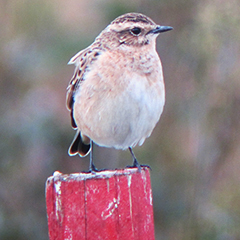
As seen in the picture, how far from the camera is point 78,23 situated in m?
7.36

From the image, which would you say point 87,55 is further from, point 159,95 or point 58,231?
point 58,231

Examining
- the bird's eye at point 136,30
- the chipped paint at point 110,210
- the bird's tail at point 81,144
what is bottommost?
the chipped paint at point 110,210

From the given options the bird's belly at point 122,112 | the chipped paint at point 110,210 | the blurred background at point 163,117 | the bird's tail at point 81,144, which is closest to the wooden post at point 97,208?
the chipped paint at point 110,210

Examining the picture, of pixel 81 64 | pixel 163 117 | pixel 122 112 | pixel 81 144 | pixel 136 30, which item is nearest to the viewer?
pixel 122 112

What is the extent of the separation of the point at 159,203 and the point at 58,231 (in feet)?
11.4

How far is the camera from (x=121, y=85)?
13.6ft

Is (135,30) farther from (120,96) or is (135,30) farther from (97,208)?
(97,208)

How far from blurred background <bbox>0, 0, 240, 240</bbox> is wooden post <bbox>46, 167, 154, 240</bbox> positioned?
3009 millimetres

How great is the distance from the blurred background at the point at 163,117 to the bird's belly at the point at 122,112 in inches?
60.7

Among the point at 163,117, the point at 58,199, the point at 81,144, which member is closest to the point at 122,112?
the point at 81,144

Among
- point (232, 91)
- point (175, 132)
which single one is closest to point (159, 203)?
point (175, 132)

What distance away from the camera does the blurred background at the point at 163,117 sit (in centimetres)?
583

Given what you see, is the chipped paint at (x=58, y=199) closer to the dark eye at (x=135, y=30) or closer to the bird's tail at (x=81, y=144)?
the dark eye at (x=135, y=30)

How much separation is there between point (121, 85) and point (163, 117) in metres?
2.73
